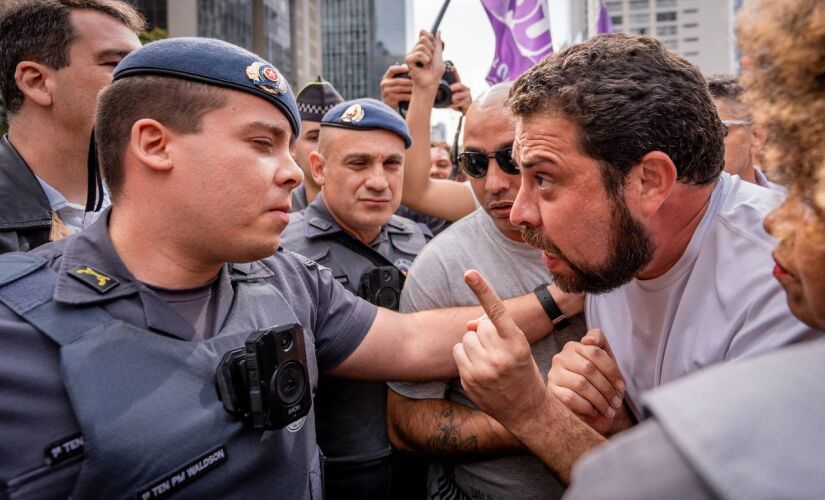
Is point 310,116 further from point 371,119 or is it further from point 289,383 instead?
point 289,383

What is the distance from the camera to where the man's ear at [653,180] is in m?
1.88

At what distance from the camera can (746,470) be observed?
2.16ft

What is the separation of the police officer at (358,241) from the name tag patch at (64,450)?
151cm

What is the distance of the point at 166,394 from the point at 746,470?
1377mm

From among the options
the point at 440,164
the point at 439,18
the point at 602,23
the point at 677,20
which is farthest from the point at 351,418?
the point at 677,20

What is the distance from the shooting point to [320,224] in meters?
3.57

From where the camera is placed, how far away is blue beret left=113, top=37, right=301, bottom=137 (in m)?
1.88

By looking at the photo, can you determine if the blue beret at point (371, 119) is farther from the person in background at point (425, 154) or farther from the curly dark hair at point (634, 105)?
the curly dark hair at point (634, 105)

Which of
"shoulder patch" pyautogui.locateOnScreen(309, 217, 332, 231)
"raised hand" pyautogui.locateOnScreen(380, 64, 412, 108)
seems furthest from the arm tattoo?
"raised hand" pyautogui.locateOnScreen(380, 64, 412, 108)

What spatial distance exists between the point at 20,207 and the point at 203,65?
1124 mm

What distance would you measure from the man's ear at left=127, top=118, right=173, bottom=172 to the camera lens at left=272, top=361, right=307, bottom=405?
0.75 m

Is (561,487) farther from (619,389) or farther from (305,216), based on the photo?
(305,216)

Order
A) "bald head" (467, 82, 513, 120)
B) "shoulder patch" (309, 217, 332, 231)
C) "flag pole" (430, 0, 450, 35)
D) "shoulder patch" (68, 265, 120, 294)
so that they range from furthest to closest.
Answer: "flag pole" (430, 0, 450, 35) < "shoulder patch" (309, 217, 332, 231) < "bald head" (467, 82, 513, 120) < "shoulder patch" (68, 265, 120, 294)

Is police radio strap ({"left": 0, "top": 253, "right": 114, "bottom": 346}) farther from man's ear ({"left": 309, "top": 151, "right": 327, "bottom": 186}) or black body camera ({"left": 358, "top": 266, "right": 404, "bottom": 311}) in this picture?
man's ear ({"left": 309, "top": 151, "right": 327, "bottom": 186})
